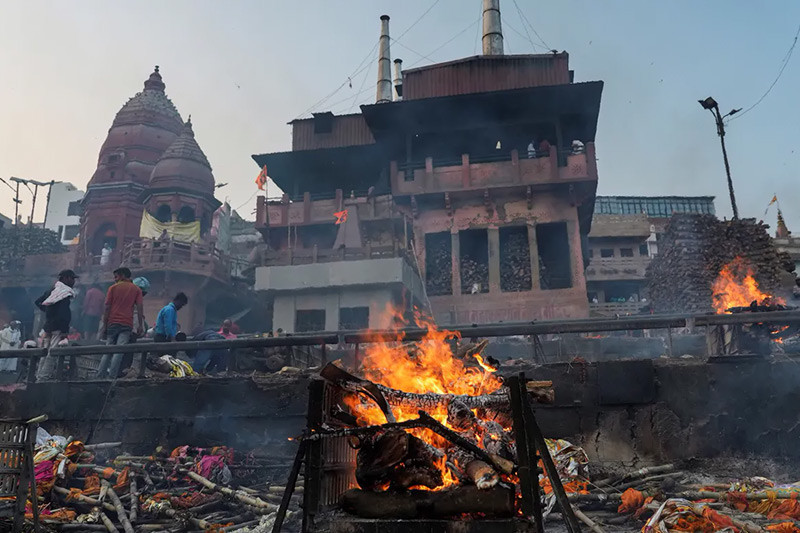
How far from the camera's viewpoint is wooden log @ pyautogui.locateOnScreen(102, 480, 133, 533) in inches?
209

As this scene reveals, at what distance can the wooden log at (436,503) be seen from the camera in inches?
141

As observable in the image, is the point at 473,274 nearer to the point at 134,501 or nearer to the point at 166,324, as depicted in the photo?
the point at 166,324

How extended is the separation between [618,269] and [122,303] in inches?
1498

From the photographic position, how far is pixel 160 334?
31.5 ft

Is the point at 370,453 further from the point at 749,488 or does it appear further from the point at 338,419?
the point at 749,488

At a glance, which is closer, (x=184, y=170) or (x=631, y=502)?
(x=631, y=502)

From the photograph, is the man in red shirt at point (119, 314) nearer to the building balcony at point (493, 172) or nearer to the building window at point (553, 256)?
the building balcony at point (493, 172)

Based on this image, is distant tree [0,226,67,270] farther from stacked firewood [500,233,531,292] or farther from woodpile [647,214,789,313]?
woodpile [647,214,789,313]

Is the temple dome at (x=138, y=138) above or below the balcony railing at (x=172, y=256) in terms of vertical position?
above

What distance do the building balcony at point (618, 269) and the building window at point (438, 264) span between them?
804 inches

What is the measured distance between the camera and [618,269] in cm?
4134

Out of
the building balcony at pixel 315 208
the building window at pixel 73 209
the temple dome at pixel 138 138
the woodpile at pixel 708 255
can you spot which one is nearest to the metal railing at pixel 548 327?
the woodpile at pixel 708 255

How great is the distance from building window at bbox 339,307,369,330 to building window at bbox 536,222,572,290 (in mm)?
7337

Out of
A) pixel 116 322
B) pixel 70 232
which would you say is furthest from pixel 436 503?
pixel 70 232
